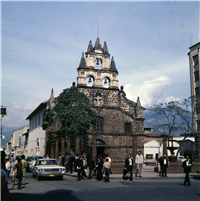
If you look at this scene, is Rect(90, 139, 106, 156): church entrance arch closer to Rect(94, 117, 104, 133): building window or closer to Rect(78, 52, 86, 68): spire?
Rect(94, 117, 104, 133): building window

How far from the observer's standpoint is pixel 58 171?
15.4 m

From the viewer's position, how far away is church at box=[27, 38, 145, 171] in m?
38.2

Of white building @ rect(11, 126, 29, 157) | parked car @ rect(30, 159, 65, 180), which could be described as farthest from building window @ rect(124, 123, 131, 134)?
white building @ rect(11, 126, 29, 157)

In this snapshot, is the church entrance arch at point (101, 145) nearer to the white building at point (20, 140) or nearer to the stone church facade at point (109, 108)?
the stone church facade at point (109, 108)

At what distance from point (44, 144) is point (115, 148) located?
10.8 m

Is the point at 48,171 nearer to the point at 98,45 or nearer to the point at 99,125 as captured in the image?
the point at 99,125

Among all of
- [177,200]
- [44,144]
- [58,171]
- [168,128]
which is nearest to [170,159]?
[168,128]

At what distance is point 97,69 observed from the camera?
40125mm

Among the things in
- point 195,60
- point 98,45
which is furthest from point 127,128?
point 195,60

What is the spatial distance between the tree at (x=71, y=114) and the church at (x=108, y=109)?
3631mm

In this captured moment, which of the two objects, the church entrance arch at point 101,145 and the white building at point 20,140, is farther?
the white building at point 20,140

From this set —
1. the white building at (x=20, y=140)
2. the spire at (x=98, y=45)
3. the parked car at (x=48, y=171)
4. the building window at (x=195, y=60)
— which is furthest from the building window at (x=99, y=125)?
the white building at (x=20, y=140)

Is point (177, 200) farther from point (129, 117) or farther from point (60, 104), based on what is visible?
point (129, 117)

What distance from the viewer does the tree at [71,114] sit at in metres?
32.8
